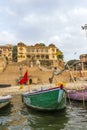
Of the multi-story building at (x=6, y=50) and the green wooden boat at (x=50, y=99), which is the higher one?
the multi-story building at (x=6, y=50)

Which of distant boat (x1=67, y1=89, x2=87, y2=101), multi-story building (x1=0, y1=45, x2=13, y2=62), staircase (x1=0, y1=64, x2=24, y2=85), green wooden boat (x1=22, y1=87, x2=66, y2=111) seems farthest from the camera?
multi-story building (x1=0, y1=45, x2=13, y2=62)

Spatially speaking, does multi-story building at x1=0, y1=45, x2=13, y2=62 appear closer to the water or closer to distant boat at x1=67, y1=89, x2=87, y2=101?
distant boat at x1=67, y1=89, x2=87, y2=101

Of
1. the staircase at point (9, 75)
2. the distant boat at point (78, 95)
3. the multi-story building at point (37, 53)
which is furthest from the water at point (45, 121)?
the multi-story building at point (37, 53)

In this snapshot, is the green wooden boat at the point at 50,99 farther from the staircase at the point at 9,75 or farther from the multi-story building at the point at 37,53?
the multi-story building at the point at 37,53

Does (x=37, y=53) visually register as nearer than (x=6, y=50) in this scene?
Yes

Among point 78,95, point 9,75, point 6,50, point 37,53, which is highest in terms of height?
point 6,50

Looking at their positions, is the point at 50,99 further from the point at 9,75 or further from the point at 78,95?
the point at 9,75

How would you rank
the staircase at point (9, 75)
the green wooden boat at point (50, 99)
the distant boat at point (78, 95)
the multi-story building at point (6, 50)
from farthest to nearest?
1. the multi-story building at point (6, 50)
2. the staircase at point (9, 75)
3. the distant boat at point (78, 95)
4. the green wooden boat at point (50, 99)

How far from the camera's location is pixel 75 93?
109 ft

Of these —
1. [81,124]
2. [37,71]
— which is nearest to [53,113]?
[81,124]

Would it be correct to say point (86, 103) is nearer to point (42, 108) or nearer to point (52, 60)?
point (42, 108)

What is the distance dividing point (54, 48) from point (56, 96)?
89461 millimetres

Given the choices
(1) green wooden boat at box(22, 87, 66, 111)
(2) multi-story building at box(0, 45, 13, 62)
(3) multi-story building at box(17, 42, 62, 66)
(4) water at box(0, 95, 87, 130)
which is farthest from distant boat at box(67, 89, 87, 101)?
(2) multi-story building at box(0, 45, 13, 62)

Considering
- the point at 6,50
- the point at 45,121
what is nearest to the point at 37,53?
the point at 6,50
